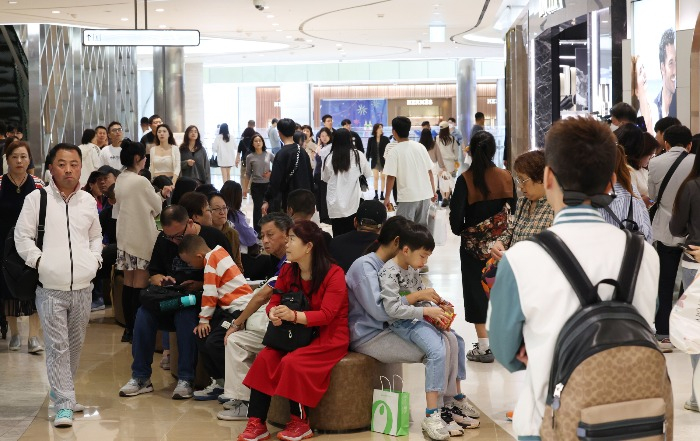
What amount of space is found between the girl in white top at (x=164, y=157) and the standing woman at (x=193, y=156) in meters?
0.73

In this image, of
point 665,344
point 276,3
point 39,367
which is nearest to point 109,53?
point 276,3

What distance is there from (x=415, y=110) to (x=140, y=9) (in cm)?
1914

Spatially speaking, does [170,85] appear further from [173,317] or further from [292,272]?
[292,272]

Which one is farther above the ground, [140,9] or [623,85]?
[140,9]

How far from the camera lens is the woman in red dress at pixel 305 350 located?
17.0 feet

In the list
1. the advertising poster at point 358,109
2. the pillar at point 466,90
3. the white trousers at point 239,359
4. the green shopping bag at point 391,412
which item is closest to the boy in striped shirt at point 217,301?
the white trousers at point 239,359

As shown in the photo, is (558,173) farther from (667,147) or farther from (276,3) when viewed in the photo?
(276,3)

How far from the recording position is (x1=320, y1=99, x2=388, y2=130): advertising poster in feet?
111

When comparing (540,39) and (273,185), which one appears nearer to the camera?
(273,185)

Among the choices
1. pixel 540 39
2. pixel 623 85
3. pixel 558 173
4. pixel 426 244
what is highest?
pixel 540 39

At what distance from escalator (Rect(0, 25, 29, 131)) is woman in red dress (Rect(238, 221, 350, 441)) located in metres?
12.6

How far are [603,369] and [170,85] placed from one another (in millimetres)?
19742

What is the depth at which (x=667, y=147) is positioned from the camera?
7.43 m

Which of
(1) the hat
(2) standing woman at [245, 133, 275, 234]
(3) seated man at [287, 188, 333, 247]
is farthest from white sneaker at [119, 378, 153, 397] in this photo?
(2) standing woman at [245, 133, 275, 234]
